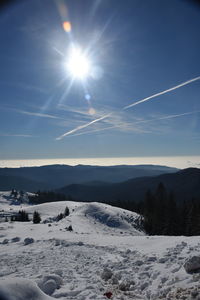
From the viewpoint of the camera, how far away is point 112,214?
51.5 metres

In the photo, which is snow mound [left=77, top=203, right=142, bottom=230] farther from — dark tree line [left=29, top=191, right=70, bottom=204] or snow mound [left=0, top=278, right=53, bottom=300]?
dark tree line [left=29, top=191, right=70, bottom=204]

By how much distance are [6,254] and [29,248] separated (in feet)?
6.63

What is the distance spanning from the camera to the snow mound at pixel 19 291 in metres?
6.96

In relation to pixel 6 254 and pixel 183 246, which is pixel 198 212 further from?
pixel 6 254

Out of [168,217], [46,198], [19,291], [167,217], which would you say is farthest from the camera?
[46,198]

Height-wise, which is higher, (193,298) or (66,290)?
(193,298)

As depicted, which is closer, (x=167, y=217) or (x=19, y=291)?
(x=19, y=291)

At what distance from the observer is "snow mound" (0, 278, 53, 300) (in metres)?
6.96

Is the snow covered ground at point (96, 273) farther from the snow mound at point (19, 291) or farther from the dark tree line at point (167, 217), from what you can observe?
the dark tree line at point (167, 217)

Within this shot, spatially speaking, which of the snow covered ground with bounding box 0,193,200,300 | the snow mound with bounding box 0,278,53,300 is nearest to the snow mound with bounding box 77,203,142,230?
the snow covered ground with bounding box 0,193,200,300

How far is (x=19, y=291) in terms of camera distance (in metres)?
7.37

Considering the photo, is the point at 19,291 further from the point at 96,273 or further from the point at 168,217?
the point at 168,217

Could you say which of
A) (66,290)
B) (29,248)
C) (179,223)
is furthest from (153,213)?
(66,290)

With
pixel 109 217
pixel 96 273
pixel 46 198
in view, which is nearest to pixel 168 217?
pixel 109 217
